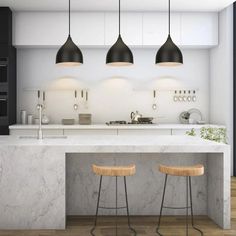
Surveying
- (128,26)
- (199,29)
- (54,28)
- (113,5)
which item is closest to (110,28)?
(128,26)

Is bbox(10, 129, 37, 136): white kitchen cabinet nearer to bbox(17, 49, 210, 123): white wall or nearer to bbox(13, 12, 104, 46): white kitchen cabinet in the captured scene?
bbox(17, 49, 210, 123): white wall

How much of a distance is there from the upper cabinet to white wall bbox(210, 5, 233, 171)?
0.69 feet

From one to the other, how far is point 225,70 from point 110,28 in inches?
79.9

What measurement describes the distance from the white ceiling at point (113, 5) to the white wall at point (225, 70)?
26cm

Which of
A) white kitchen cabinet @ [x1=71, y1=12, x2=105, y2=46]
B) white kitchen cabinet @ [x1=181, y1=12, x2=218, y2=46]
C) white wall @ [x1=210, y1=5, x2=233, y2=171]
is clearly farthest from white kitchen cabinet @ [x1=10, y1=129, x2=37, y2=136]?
white wall @ [x1=210, y1=5, x2=233, y2=171]

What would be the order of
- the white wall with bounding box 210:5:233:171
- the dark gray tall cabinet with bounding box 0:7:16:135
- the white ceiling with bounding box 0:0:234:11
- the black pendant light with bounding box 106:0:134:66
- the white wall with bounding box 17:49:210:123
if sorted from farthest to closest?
the white wall with bounding box 17:49:210:123
the white wall with bounding box 210:5:233:171
the dark gray tall cabinet with bounding box 0:7:16:135
the white ceiling with bounding box 0:0:234:11
the black pendant light with bounding box 106:0:134:66

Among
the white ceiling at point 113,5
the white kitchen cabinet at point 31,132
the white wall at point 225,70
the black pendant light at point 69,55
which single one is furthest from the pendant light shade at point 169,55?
the white kitchen cabinet at point 31,132

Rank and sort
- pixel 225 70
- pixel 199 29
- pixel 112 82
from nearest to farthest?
pixel 225 70 → pixel 199 29 → pixel 112 82

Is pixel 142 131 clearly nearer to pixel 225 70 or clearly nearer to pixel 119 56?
pixel 225 70

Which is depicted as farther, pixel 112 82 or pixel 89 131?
pixel 112 82

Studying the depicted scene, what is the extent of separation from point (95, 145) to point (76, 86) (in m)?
3.20

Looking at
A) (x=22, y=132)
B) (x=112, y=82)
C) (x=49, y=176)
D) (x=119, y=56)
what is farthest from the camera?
(x=112, y=82)

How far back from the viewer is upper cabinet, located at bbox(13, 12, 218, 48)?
19.3 ft

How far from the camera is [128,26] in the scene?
595 cm
